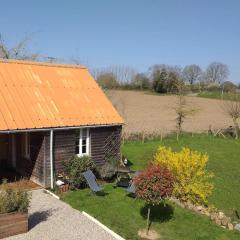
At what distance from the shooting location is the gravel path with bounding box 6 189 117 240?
446 inches

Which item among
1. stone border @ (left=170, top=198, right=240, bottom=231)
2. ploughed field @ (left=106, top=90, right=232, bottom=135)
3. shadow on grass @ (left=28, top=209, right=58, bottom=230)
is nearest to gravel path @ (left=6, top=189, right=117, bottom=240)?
shadow on grass @ (left=28, top=209, right=58, bottom=230)

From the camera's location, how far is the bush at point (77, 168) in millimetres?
16234

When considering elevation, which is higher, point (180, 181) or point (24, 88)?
point (24, 88)

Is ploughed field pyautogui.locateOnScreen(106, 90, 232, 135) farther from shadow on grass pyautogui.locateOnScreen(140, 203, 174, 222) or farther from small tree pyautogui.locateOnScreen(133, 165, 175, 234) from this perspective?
small tree pyautogui.locateOnScreen(133, 165, 175, 234)

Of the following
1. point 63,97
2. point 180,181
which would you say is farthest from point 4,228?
point 63,97

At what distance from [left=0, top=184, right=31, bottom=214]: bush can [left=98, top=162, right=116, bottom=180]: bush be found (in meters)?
6.97

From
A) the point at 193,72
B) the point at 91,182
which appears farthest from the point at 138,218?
the point at 193,72

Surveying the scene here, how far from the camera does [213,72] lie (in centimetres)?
13150

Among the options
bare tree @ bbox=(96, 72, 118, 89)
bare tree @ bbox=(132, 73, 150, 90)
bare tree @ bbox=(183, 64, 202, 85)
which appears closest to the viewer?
bare tree @ bbox=(96, 72, 118, 89)

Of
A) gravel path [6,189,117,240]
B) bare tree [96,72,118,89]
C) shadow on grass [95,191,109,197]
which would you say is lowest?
shadow on grass [95,191,109,197]

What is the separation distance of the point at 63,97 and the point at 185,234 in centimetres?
910

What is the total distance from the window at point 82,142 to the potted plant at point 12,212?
21.5 ft

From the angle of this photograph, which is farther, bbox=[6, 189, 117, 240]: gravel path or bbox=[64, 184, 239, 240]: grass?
bbox=[64, 184, 239, 240]: grass

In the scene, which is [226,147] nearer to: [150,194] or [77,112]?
[77,112]
